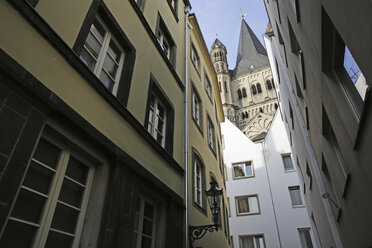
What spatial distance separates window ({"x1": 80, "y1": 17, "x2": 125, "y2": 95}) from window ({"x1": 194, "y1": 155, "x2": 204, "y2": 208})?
4.95 metres

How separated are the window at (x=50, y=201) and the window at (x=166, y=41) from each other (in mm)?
6321

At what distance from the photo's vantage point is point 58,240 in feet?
11.8

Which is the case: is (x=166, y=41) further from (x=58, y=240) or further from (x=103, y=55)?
(x=58, y=240)

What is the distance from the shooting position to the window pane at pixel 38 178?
135 inches

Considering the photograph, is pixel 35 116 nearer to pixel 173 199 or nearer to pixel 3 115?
pixel 3 115

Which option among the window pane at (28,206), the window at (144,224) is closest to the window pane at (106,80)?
the window at (144,224)

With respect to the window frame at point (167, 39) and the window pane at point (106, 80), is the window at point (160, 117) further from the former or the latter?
the window frame at point (167, 39)

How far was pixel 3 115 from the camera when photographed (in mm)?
3025

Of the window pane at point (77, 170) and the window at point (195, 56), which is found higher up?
the window at point (195, 56)

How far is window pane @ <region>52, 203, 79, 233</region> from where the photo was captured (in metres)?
3.66

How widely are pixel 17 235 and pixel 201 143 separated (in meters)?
8.47

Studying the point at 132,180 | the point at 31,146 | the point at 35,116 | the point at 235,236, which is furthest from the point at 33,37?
the point at 235,236

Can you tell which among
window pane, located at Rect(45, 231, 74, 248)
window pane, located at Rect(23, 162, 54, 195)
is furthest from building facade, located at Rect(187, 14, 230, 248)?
window pane, located at Rect(23, 162, 54, 195)

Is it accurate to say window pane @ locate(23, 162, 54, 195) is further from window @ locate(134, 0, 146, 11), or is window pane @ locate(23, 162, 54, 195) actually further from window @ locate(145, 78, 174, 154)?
window @ locate(134, 0, 146, 11)
